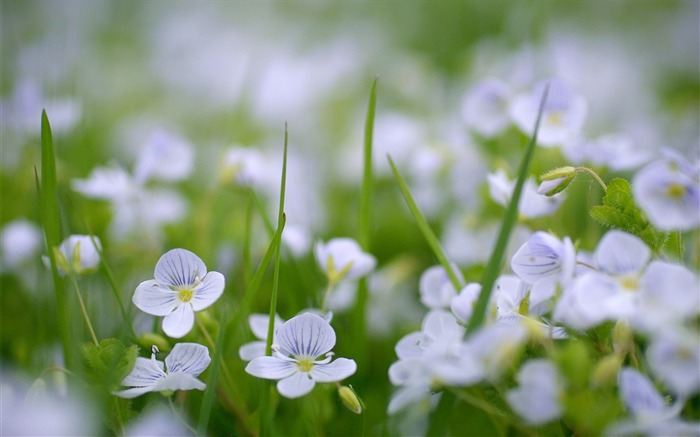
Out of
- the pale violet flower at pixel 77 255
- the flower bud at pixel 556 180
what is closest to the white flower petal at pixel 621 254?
the flower bud at pixel 556 180

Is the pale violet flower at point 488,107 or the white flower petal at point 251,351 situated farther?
the pale violet flower at point 488,107

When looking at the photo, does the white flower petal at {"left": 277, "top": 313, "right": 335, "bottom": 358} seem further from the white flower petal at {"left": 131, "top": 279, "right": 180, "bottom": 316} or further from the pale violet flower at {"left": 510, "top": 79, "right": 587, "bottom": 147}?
the pale violet flower at {"left": 510, "top": 79, "right": 587, "bottom": 147}

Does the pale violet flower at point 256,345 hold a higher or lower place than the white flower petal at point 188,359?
lower

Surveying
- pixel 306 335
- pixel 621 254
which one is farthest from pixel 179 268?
pixel 621 254

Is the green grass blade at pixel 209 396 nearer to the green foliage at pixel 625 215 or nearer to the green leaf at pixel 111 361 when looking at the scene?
the green leaf at pixel 111 361

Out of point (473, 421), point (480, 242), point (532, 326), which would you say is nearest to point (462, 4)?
point (480, 242)
